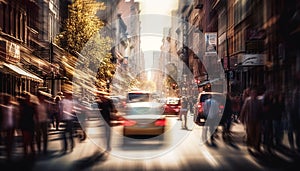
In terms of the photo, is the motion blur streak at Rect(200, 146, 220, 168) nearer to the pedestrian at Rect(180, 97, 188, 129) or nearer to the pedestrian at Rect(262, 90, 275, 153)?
the pedestrian at Rect(262, 90, 275, 153)

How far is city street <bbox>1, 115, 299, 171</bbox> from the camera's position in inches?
549

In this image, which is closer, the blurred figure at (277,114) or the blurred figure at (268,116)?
the blurred figure at (268,116)

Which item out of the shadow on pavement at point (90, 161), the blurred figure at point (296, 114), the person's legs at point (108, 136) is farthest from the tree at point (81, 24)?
the shadow on pavement at point (90, 161)

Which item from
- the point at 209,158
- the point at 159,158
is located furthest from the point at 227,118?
the point at 159,158

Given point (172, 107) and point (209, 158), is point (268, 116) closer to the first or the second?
point (209, 158)

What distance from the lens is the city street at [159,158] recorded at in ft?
45.8

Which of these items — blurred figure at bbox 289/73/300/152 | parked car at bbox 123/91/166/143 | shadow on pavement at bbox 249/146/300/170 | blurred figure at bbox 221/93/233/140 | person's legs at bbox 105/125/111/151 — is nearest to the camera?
shadow on pavement at bbox 249/146/300/170

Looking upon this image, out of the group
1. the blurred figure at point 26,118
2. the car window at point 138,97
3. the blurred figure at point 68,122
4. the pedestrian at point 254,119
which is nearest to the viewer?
the blurred figure at point 26,118

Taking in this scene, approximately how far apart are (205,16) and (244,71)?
1390 inches

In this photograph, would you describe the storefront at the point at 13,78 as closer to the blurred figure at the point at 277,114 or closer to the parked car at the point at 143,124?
the parked car at the point at 143,124

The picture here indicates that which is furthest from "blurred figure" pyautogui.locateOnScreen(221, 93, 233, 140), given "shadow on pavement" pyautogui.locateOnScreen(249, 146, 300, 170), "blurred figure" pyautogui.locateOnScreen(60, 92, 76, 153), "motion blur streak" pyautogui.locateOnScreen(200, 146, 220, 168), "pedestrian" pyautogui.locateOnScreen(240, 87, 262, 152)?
"blurred figure" pyautogui.locateOnScreen(60, 92, 76, 153)

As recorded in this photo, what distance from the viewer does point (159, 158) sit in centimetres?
1581

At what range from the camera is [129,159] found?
15531mm

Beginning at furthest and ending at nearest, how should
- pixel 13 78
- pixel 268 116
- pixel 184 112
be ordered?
pixel 13 78, pixel 184 112, pixel 268 116
